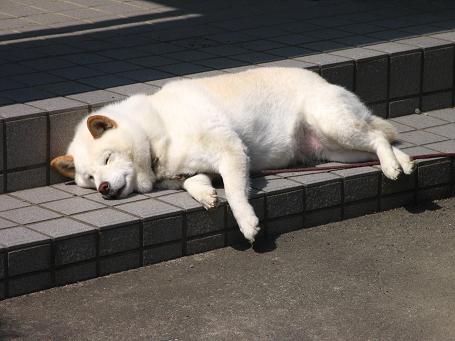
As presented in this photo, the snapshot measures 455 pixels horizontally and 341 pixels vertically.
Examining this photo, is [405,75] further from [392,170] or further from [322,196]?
[322,196]

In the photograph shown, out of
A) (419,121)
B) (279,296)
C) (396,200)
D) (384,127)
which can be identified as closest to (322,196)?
(396,200)

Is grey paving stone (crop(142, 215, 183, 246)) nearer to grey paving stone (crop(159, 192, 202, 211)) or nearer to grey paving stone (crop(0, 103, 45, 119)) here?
grey paving stone (crop(159, 192, 202, 211))

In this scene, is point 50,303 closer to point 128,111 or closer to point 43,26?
point 128,111

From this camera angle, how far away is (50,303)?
15.8ft

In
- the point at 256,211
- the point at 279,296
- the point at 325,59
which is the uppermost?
the point at 325,59

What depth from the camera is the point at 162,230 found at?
5203 millimetres

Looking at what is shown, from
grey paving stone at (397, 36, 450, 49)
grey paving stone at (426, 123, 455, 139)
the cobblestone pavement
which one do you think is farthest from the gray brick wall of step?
grey paving stone at (397, 36, 450, 49)

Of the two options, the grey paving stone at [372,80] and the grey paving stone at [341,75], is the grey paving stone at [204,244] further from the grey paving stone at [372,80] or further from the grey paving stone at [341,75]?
the grey paving stone at [372,80]

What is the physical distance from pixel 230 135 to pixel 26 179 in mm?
1086

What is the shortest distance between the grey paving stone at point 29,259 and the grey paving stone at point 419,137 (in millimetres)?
2383

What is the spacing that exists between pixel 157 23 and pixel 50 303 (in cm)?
333

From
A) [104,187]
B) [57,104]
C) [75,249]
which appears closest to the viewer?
[75,249]

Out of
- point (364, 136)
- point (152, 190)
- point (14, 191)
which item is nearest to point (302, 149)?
point (364, 136)

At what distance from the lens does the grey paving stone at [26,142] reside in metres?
5.46
